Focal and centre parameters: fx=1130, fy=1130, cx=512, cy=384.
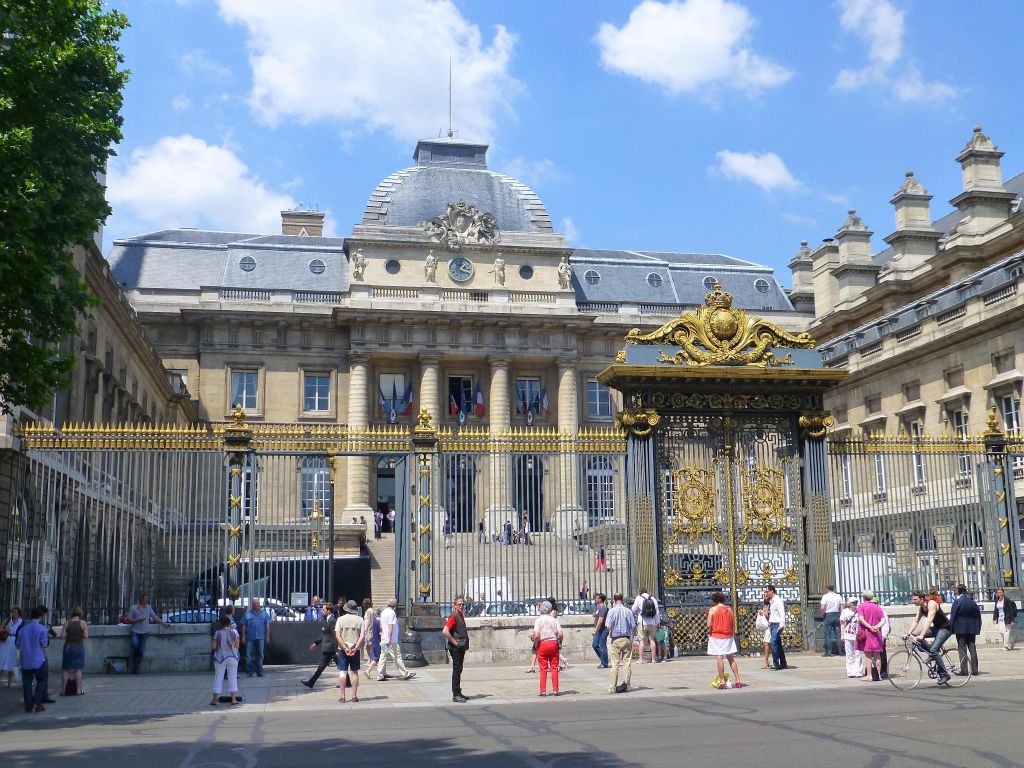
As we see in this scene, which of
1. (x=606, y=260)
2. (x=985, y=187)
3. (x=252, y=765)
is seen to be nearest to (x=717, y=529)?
(x=252, y=765)

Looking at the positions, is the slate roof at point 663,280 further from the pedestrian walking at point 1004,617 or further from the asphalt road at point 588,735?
the asphalt road at point 588,735

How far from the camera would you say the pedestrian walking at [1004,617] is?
2067 centimetres

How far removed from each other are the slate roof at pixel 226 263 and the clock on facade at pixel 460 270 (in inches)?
236

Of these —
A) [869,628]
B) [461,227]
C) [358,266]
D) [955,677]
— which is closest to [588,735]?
[869,628]

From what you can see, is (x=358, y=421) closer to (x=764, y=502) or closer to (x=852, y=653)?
(x=764, y=502)

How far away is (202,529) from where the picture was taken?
21.7 metres

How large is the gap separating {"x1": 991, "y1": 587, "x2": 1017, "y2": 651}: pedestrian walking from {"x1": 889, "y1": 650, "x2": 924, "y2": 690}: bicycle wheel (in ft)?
7.63

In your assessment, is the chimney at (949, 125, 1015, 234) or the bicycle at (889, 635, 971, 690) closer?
the bicycle at (889, 635, 971, 690)

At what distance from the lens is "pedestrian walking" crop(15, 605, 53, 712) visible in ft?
48.5

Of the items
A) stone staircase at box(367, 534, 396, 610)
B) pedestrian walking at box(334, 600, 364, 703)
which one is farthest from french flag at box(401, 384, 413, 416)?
pedestrian walking at box(334, 600, 364, 703)

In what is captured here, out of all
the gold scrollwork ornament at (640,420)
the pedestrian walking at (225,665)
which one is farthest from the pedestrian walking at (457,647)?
the gold scrollwork ornament at (640,420)

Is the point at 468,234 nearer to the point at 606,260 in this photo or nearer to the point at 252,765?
the point at 606,260

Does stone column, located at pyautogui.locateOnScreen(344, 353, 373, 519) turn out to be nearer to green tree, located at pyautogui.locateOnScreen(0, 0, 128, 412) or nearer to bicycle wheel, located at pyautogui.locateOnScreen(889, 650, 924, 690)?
bicycle wheel, located at pyautogui.locateOnScreen(889, 650, 924, 690)

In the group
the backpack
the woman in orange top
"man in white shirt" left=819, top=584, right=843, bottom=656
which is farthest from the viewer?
"man in white shirt" left=819, top=584, right=843, bottom=656
